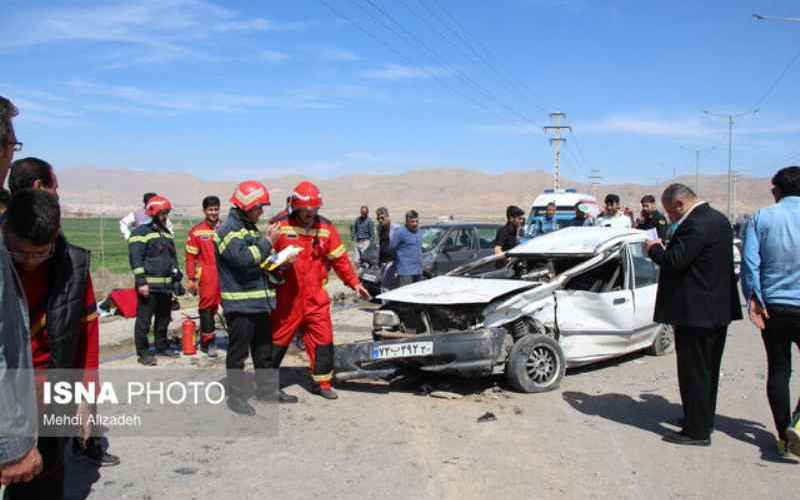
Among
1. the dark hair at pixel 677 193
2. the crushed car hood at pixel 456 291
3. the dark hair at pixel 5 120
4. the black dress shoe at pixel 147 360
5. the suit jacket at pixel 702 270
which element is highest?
the dark hair at pixel 5 120

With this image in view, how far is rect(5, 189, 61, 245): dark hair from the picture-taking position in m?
2.91

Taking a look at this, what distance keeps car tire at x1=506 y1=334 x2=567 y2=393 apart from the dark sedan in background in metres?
6.36

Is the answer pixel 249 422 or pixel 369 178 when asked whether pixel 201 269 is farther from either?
pixel 369 178

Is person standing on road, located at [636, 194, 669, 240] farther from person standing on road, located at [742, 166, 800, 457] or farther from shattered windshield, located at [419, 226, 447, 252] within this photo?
person standing on road, located at [742, 166, 800, 457]

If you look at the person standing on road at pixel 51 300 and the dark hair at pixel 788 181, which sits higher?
the dark hair at pixel 788 181

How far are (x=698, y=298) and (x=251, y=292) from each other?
3.58m

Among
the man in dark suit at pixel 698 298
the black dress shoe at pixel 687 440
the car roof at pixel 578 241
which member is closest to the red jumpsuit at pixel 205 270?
the car roof at pixel 578 241

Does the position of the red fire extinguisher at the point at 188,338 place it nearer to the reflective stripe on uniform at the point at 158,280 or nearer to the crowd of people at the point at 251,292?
the crowd of people at the point at 251,292

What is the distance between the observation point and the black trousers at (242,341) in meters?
5.84

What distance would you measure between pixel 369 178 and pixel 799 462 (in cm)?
15302

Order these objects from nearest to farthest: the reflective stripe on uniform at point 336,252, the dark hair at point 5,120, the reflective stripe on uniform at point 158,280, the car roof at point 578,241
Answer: the dark hair at point 5,120 → the reflective stripe on uniform at point 336,252 → the car roof at point 578,241 → the reflective stripe on uniform at point 158,280

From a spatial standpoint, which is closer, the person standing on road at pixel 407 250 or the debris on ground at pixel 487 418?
the debris on ground at pixel 487 418

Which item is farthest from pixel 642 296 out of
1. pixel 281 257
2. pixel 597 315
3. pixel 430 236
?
pixel 430 236

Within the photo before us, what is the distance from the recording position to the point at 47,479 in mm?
2961
